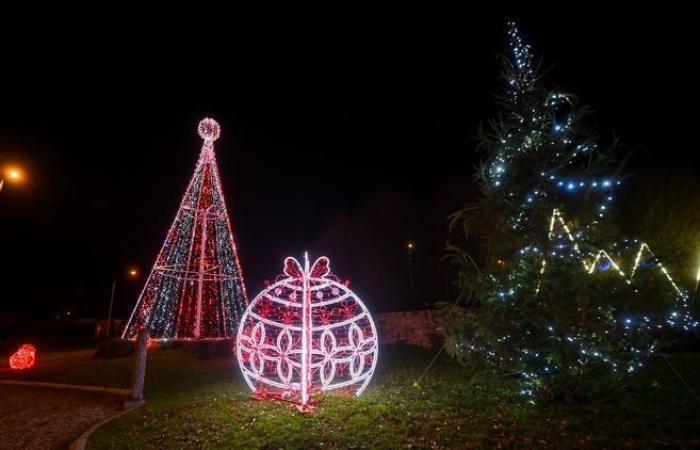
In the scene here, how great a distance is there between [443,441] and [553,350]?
2.67m

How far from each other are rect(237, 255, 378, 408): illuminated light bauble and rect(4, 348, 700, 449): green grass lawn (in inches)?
22.4

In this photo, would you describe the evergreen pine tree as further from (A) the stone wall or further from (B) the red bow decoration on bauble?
(A) the stone wall

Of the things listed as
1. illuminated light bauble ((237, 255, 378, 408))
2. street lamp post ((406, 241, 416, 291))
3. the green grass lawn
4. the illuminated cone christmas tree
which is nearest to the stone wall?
the illuminated cone christmas tree

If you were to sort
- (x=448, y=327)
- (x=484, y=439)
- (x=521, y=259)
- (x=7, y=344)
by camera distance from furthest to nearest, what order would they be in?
(x=7, y=344), (x=448, y=327), (x=521, y=259), (x=484, y=439)

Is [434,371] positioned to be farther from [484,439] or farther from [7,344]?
[7,344]

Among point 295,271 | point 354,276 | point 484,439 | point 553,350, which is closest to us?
point 484,439

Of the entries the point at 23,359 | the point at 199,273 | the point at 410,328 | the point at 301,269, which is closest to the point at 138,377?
the point at 301,269

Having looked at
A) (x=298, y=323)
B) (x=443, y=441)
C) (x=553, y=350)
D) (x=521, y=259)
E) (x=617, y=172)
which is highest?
(x=617, y=172)

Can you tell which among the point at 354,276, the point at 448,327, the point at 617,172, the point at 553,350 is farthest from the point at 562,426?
the point at 354,276

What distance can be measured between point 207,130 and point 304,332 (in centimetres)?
1296

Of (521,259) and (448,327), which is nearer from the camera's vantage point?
(521,259)

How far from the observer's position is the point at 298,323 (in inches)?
396

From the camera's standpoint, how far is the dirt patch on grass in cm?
806

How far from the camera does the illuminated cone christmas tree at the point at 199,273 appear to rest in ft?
57.1
